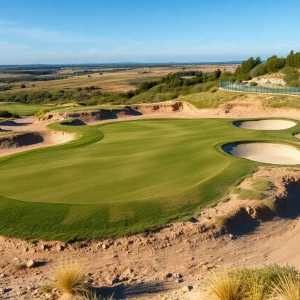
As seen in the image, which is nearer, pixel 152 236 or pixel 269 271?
pixel 269 271

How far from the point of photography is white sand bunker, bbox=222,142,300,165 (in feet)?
65.4

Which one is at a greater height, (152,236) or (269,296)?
(269,296)

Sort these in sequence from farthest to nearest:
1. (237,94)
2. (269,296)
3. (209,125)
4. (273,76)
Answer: (273,76)
(237,94)
(209,125)
(269,296)

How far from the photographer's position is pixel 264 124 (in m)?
32.1

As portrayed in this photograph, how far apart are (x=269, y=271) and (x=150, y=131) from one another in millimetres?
21019

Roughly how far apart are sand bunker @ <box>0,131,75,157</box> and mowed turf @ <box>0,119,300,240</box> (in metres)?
5.87

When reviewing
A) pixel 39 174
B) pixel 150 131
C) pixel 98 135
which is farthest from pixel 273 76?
pixel 39 174

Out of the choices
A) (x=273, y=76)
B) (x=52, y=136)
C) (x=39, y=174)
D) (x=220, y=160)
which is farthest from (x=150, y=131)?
(x=273, y=76)

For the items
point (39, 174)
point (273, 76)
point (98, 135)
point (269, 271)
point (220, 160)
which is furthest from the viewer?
point (273, 76)

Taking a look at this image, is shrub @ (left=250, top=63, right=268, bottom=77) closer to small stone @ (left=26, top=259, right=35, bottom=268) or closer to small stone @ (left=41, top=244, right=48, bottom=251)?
small stone @ (left=41, top=244, right=48, bottom=251)

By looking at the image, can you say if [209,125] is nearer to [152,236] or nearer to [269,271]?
[152,236]

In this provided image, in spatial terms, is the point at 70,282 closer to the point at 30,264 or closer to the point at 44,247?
the point at 30,264

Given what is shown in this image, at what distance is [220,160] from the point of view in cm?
1816

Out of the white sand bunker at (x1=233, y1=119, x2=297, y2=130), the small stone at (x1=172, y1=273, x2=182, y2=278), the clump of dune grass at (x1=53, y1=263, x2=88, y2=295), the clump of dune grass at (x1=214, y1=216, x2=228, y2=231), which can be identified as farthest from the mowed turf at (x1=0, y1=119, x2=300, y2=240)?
the white sand bunker at (x1=233, y1=119, x2=297, y2=130)
